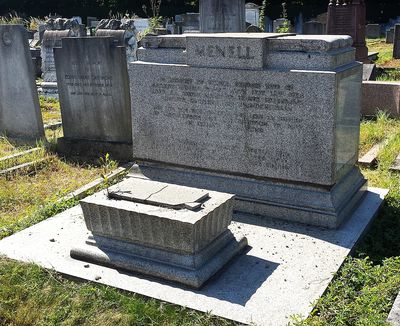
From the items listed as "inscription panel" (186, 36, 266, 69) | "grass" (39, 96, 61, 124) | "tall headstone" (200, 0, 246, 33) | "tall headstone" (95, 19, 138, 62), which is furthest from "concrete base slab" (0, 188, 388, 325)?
"tall headstone" (95, 19, 138, 62)

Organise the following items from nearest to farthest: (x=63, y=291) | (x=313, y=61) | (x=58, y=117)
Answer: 1. (x=63, y=291)
2. (x=313, y=61)
3. (x=58, y=117)

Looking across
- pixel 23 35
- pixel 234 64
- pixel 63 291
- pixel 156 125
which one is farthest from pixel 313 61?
pixel 23 35

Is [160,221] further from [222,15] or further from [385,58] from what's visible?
[385,58]

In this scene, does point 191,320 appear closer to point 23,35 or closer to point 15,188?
point 15,188

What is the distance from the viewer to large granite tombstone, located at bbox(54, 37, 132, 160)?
6.54 meters

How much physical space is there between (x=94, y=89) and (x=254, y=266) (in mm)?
3898

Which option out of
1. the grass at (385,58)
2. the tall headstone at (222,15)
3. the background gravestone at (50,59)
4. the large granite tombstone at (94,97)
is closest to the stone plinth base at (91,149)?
the large granite tombstone at (94,97)

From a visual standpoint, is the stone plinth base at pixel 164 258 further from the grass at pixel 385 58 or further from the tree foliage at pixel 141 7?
the tree foliage at pixel 141 7

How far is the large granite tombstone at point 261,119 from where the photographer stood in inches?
165

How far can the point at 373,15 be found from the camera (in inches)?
1244

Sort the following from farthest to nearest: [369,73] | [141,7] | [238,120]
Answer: [141,7]
[369,73]
[238,120]

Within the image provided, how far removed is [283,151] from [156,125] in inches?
52.0

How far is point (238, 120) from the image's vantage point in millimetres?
4559

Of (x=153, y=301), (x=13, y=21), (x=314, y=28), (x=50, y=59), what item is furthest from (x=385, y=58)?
(x=153, y=301)
